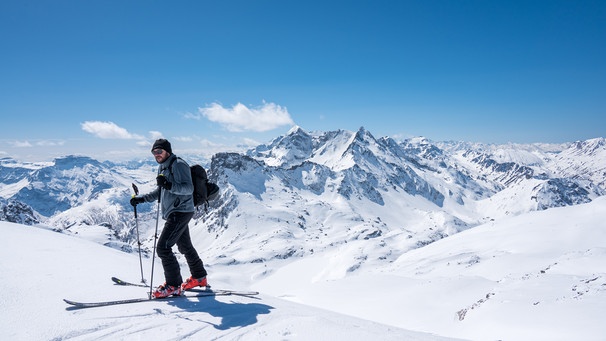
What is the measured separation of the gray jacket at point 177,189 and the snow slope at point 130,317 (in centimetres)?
217

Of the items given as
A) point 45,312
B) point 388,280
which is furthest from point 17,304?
point 388,280

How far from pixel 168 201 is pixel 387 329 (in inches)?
225

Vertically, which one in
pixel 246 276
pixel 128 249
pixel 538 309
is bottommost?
pixel 246 276

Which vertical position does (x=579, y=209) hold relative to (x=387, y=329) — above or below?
above

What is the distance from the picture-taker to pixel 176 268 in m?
7.86

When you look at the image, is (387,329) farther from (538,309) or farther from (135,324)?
(538,309)

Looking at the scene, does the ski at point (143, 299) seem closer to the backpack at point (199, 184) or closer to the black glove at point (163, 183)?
Answer: the backpack at point (199, 184)

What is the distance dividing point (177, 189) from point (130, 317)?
272cm

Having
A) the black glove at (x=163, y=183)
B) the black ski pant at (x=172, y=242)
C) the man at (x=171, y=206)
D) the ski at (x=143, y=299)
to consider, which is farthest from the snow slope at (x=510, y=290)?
the black glove at (x=163, y=183)

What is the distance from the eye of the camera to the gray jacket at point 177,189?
7.48 m

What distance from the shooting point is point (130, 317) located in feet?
20.0

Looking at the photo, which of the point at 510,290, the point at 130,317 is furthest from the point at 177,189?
the point at 510,290

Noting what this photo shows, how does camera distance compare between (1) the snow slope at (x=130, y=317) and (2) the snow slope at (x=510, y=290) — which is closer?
(1) the snow slope at (x=130, y=317)

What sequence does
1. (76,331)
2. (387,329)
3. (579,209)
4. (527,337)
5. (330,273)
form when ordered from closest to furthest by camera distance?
1. (76,331)
2. (387,329)
3. (527,337)
4. (579,209)
5. (330,273)
